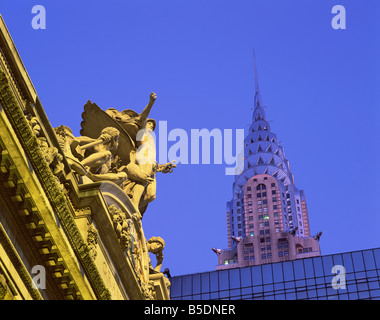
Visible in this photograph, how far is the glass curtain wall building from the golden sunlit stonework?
214ft

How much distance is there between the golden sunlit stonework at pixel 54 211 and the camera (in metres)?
21.2

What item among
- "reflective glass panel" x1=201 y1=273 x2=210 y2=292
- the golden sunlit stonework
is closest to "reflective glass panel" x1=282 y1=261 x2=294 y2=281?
"reflective glass panel" x1=201 y1=273 x2=210 y2=292

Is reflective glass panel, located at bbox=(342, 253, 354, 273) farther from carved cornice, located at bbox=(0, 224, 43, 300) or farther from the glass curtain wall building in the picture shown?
carved cornice, located at bbox=(0, 224, 43, 300)

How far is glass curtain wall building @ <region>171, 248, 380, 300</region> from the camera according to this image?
307ft

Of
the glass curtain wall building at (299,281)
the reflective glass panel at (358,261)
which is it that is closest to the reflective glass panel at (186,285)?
the glass curtain wall building at (299,281)

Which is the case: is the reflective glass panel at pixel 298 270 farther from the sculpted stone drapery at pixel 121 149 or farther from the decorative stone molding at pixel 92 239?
the decorative stone molding at pixel 92 239

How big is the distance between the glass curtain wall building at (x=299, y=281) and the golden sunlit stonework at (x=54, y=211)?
65.1 metres

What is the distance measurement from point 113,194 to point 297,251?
15927cm

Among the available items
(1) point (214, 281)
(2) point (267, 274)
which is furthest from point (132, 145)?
(1) point (214, 281)

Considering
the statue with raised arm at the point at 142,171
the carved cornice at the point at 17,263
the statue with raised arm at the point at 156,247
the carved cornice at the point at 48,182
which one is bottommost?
the carved cornice at the point at 17,263
